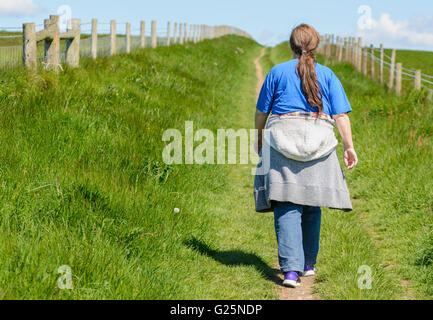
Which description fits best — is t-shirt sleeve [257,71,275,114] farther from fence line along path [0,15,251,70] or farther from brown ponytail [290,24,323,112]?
fence line along path [0,15,251,70]

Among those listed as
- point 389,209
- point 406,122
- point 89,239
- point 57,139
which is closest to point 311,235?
point 89,239

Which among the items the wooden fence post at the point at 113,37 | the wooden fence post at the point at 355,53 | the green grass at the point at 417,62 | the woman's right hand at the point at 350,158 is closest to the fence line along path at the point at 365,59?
the wooden fence post at the point at 355,53

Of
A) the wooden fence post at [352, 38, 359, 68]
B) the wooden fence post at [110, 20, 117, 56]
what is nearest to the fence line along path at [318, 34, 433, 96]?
the wooden fence post at [352, 38, 359, 68]

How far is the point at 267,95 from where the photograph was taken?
14.4ft

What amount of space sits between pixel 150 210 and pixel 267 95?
1.58 meters

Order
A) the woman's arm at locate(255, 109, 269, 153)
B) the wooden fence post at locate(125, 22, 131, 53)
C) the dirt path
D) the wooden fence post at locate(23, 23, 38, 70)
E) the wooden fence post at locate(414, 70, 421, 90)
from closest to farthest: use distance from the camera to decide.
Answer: the dirt path, the woman's arm at locate(255, 109, 269, 153), the wooden fence post at locate(23, 23, 38, 70), the wooden fence post at locate(414, 70, 421, 90), the wooden fence post at locate(125, 22, 131, 53)

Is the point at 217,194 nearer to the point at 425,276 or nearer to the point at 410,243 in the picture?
the point at 410,243

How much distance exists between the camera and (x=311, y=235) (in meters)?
4.63

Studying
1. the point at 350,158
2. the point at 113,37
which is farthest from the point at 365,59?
the point at 350,158

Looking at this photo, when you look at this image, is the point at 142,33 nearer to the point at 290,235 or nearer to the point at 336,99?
the point at 336,99

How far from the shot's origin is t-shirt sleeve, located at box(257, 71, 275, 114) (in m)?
4.38

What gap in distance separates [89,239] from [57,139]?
2003 millimetres
